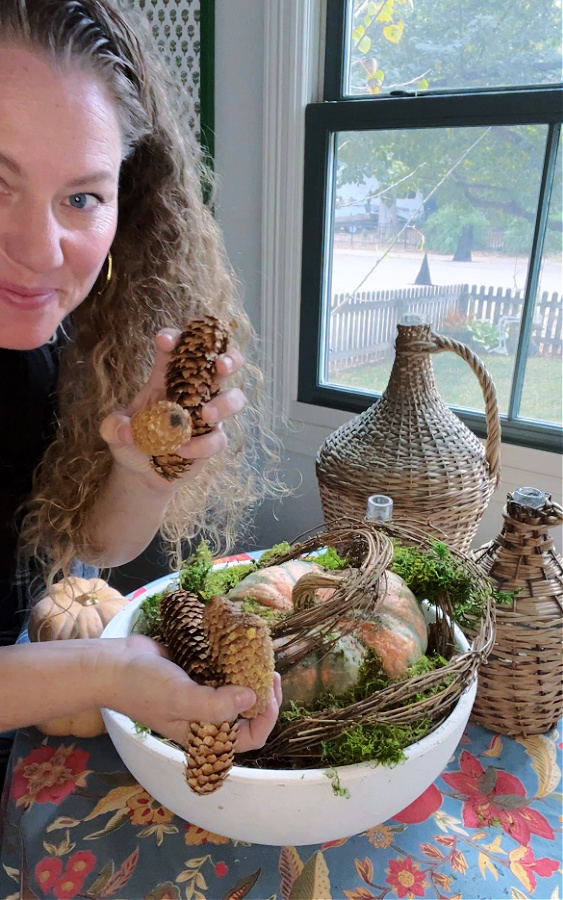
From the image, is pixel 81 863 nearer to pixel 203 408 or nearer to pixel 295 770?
pixel 295 770

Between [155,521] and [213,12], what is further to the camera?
[213,12]

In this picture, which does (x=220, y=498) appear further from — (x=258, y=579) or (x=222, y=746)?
(x=222, y=746)

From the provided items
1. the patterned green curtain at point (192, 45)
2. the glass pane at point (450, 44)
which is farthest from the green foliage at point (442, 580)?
the patterned green curtain at point (192, 45)

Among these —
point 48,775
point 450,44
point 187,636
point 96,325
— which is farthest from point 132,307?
point 450,44

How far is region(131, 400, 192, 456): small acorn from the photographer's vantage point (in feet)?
1.82

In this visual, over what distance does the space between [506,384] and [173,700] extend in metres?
1.12

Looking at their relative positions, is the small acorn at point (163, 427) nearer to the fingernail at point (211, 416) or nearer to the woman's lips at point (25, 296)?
the fingernail at point (211, 416)

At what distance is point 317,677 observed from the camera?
639mm

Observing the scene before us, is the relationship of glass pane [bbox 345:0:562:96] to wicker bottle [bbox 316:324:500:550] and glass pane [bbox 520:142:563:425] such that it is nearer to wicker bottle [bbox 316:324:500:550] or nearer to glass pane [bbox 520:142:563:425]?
glass pane [bbox 520:142:563:425]

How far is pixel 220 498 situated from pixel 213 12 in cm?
119

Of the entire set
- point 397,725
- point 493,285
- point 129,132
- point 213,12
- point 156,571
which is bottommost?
point 156,571

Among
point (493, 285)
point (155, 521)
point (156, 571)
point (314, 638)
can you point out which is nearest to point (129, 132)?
point (155, 521)

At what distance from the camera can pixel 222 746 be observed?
480 mm

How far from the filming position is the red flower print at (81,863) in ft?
2.02
